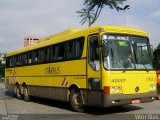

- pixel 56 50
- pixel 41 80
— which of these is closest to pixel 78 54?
pixel 56 50

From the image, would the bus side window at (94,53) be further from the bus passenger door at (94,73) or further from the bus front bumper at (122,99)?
the bus front bumper at (122,99)

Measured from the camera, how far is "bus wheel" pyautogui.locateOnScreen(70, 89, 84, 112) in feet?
47.2

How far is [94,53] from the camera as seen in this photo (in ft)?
44.0

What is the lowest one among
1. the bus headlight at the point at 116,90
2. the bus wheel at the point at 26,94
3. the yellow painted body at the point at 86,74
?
the bus wheel at the point at 26,94

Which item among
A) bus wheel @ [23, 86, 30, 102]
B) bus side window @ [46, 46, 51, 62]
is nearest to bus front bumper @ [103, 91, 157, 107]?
bus side window @ [46, 46, 51, 62]

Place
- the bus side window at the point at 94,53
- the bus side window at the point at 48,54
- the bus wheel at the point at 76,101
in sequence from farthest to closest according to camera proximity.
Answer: the bus side window at the point at 48,54 < the bus wheel at the point at 76,101 < the bus side window at the point at 94,53

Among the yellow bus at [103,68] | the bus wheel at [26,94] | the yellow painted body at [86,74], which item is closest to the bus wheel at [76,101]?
the yellow bus at [103,68]

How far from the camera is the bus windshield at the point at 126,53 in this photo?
12.9m

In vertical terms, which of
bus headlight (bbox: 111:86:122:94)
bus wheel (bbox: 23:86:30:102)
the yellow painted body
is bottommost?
bus wheel (bbox: 23:86:30:102)

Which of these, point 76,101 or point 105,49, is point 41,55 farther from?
point 105,49

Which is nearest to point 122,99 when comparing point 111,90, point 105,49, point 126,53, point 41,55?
point 111,90

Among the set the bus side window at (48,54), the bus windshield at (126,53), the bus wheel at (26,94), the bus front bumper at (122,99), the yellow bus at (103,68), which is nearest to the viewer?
the bus front bumper at (122,99)

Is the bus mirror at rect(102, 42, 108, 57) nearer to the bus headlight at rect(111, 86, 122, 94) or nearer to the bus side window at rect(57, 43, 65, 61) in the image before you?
the bus headlight at rect(111, 86, 122, 94)

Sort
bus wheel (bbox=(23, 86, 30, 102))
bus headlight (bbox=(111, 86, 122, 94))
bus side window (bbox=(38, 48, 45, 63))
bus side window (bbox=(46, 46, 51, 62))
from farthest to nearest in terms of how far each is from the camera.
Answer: bus wheel (bbox=(23, 86, 30, 102)), bus side window (bbox=(38, 48, 45, 63)), bus side window (bbox=(46, 46, 51, 62)), bus headlight (bbox=(111, 86, 122, 94))
